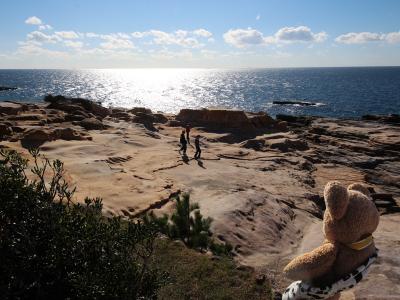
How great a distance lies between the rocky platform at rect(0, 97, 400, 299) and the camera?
38.5ft

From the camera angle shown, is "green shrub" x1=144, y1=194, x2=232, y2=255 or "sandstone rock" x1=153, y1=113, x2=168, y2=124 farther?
"sandstone rock" x1=153, y1=113, x2=168, y2=124

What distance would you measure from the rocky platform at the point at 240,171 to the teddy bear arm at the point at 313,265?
335 centimetres

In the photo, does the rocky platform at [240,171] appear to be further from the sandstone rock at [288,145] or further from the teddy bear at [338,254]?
the teddy bear at [338,254]

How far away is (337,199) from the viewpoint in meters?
5.27

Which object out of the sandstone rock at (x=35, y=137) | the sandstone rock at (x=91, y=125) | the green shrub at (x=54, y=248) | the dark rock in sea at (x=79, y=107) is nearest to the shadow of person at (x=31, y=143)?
the sandstone rock at (x=35, y=137)

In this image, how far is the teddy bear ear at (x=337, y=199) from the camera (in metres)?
5.26

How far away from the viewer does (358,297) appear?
8.01 metres

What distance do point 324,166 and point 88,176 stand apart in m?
15.2

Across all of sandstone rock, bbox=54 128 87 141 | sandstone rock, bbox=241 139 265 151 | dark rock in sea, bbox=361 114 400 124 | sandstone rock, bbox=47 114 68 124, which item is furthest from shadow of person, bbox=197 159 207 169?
dark rock in sea, bbox=361 114 400 124

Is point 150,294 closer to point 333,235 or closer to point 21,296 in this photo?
point 21,296

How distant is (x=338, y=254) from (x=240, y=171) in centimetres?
1403

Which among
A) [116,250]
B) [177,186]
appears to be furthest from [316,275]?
[177,186]

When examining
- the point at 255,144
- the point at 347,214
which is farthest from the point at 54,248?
the point at 255,144

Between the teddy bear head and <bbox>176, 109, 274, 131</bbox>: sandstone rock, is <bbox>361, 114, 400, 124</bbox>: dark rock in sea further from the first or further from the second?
the teddy bear head
